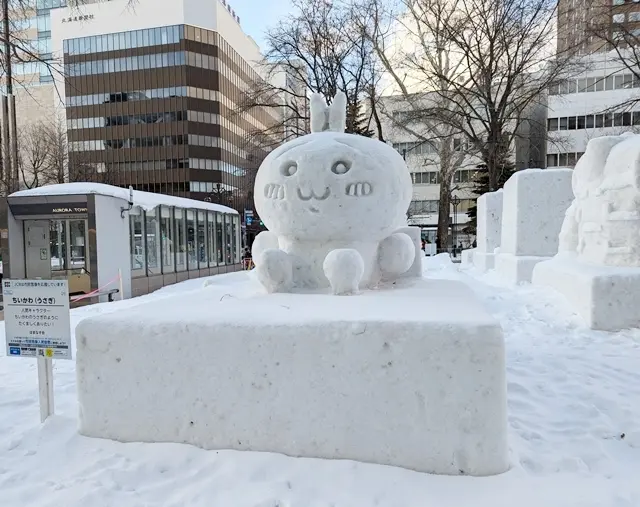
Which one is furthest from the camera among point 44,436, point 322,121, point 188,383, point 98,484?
point 322,121

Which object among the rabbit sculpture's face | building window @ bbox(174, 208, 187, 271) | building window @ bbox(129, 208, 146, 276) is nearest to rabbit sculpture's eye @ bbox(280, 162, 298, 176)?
the rabbit sculpture's face

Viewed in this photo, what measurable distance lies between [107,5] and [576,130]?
1783 inches

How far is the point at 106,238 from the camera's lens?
10.9m

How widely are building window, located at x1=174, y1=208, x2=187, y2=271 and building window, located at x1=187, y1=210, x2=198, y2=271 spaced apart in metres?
0.29

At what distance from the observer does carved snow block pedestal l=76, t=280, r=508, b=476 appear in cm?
261

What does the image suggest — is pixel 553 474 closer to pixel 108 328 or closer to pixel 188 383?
pixel 188 383

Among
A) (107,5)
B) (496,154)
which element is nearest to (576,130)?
(496,154)

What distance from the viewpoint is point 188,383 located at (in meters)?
2.90

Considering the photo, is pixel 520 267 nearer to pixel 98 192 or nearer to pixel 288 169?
pixel 288 169

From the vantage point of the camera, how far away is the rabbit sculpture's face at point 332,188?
389 cm

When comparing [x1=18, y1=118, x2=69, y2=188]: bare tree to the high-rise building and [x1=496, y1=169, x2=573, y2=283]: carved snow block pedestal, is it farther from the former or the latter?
the high-rise building

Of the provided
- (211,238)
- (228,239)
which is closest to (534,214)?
(211,238)

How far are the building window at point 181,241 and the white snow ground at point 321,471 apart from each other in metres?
10.9

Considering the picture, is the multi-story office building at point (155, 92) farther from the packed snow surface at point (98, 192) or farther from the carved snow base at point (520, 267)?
the carved snow base at point (520, 267)
